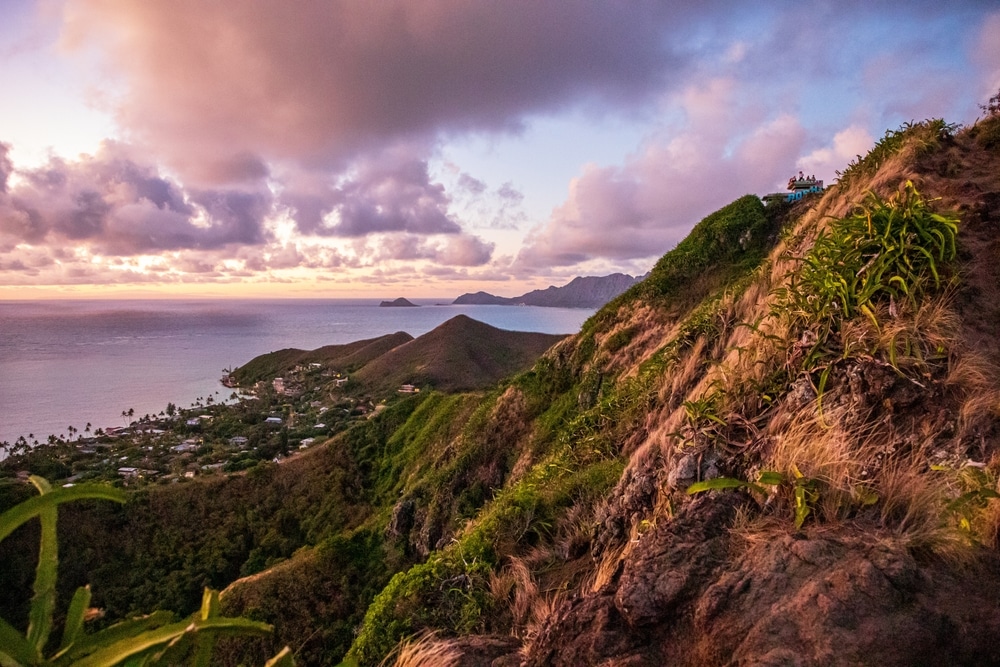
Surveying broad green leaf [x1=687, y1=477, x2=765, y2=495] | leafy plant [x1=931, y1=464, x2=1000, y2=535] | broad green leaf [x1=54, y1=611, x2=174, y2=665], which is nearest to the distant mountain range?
broad green leaf [x1=687, y1=477, x2=765, y2=495]

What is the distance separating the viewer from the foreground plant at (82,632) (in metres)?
1.44

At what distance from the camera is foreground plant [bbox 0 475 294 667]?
1444 mm

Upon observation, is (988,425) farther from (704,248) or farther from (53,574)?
(704,248)

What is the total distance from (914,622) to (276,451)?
6043 centimetres

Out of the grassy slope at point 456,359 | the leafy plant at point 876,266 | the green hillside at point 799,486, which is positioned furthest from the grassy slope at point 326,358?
the leafy plant at point 876,266

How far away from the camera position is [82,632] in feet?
5.11

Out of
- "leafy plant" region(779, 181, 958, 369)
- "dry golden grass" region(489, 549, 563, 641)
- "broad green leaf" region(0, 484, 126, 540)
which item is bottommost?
"dry golden grass" region(489, 549, 563, 641)

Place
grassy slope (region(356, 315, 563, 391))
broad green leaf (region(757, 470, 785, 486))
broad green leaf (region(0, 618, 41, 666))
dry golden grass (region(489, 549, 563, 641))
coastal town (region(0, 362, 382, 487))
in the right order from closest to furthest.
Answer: broad green leaf (region(0, 618, 41, 666)) < broad green leaf (region(757, 470, 785, 486)) < dry golden grass (region(489, 549, 563, 641)) < coastal town (region(0, 362, 382, 487)) < grassy slope (region(356, 315, 563, 391))

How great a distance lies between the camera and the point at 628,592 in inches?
104

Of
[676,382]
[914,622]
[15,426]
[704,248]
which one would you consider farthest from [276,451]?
[15,426]

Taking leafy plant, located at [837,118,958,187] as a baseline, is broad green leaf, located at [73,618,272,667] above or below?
below

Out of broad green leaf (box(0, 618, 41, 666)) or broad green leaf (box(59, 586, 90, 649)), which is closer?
broad green leaf (box(0, 618, 41, 666))

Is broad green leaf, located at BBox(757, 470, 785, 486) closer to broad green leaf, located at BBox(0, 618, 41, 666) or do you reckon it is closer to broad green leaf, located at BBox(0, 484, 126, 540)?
broad green leaf, located at BBox(0, 484, 126, 540)

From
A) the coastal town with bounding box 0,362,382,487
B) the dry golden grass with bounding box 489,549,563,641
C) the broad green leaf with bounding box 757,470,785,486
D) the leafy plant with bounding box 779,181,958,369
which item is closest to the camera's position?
the broad green leaf with bounding box 757,470,785,486
